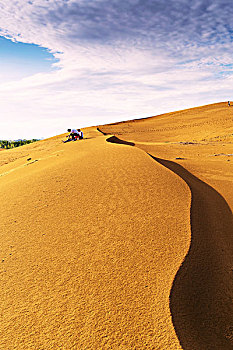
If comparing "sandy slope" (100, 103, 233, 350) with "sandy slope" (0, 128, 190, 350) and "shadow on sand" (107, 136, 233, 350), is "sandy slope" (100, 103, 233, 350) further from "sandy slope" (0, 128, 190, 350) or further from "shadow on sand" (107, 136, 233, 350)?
"sandy slope" (0, 128, 190, 350)

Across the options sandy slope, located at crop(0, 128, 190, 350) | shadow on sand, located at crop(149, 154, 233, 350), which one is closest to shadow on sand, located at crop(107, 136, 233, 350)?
shadow on sand, located at crop(149, 154, 233, 350)

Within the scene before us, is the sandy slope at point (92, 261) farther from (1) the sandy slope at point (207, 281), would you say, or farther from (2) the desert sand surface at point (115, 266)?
(1) the sandy slope at point (207, 281)

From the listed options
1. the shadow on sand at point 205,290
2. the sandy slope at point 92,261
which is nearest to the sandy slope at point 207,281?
the shadow on sand at point 205,290

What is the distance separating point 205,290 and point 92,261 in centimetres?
124

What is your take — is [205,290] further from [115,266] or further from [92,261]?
[92,261]

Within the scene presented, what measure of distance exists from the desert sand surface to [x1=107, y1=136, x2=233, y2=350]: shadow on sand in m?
0.01

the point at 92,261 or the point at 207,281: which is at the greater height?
the point at 92,261

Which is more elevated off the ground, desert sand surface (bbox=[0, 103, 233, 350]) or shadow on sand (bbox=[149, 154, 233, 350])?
desert sand surface (bbox=[0, 103, 233, 350])

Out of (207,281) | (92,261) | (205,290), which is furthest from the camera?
(92,261)

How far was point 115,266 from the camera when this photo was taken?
→ 2570 millimetres

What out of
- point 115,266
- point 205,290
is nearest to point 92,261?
point 115,266

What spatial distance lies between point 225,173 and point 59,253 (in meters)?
5.79

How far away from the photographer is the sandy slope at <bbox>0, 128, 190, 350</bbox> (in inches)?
74.3

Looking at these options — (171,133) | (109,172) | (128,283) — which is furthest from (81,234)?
(171,133)
